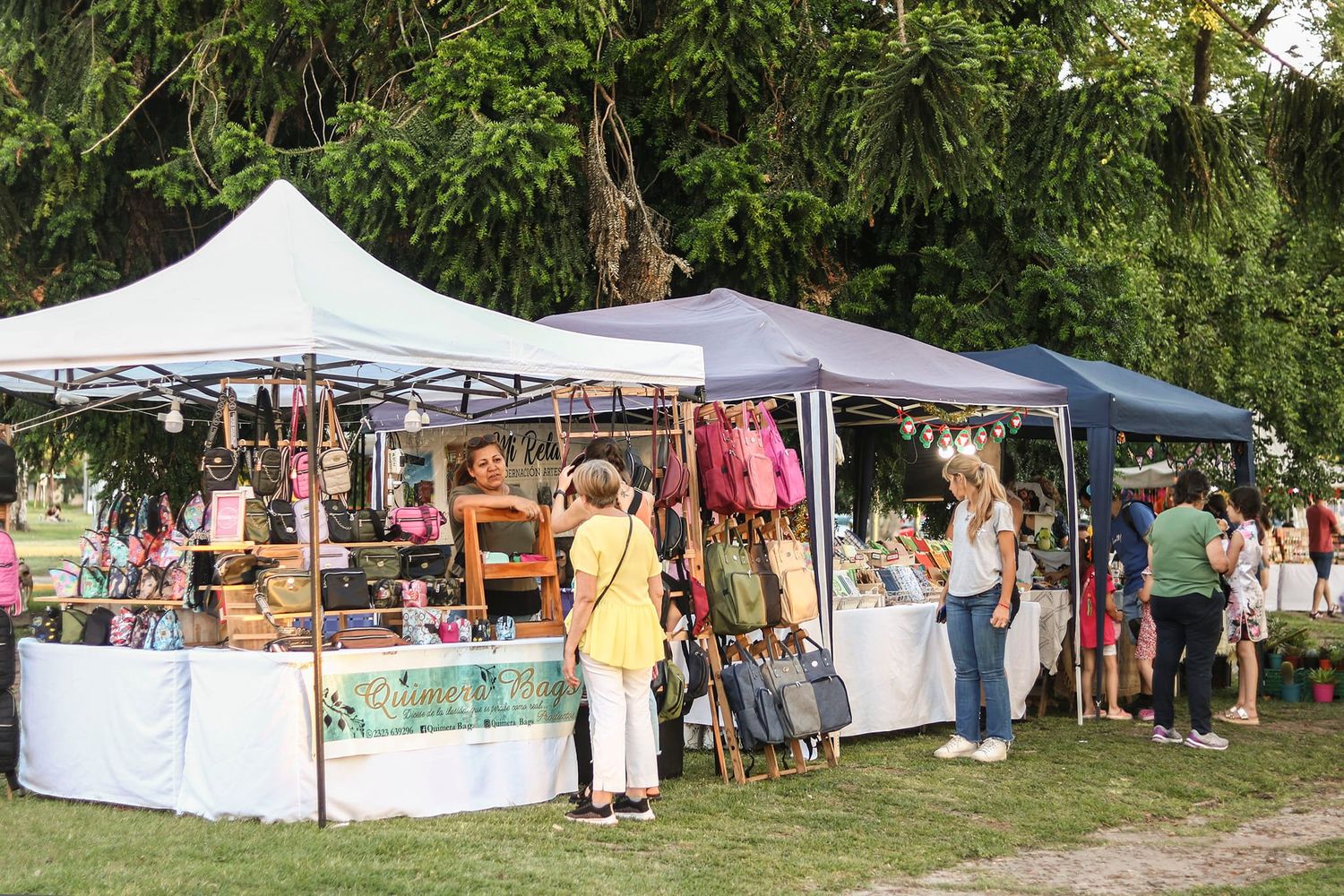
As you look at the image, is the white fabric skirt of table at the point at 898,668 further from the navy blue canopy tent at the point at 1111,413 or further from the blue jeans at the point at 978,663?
the navy blue canopy tent at the point at 1111,413

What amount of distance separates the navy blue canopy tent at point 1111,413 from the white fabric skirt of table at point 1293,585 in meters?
9.94

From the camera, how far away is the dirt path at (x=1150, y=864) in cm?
520

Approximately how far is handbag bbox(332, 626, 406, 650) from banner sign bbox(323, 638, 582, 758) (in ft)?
0.42

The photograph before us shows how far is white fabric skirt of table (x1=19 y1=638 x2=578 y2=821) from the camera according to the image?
5.68 meters

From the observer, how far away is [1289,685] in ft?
35.6

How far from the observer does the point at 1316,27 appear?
17.7 m

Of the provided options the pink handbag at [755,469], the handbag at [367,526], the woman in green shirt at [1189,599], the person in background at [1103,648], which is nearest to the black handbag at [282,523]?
the handbag at [367,526]

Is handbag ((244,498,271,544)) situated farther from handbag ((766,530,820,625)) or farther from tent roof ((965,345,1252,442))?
tent roof ((965,345,1252,442))

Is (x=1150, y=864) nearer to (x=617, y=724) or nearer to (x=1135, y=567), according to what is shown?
(x=617, y=724)

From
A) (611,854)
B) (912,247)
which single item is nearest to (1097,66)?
(912,247)

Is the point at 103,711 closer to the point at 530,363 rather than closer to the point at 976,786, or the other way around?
the point at 530,363

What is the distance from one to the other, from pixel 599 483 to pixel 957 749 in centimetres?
317

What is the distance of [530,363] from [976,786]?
10.2 feet

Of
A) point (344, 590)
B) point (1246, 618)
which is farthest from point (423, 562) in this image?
point (1246, 618)
